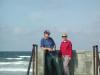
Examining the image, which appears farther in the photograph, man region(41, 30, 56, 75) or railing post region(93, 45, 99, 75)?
railing post region(93, 45, 99, 75)

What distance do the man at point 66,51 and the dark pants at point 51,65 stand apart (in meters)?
0.23

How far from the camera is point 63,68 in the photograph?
14.5m

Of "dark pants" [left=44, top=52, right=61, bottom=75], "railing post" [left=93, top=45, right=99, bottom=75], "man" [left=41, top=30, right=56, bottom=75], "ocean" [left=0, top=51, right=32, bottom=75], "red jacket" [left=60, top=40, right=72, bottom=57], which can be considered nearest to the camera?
"man" [left=41, top=30, right=56, bottom=75]

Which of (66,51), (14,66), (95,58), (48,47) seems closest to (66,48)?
(66,51)

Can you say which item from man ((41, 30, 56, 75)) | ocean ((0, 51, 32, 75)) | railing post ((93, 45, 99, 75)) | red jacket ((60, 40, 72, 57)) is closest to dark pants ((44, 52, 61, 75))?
man ((41, 30, 56, 75))

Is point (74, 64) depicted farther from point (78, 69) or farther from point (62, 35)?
point (62, 35)

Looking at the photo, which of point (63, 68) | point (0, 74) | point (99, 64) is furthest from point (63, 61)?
point (0, 74)

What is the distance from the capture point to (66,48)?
47.1ft

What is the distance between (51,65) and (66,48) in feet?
2.44

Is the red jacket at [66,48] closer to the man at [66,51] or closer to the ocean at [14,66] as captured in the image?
the man at [66,51]

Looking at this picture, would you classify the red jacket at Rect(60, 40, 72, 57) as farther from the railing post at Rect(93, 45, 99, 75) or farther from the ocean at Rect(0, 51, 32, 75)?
the ocean at Rect(0, 51, 32, 75)

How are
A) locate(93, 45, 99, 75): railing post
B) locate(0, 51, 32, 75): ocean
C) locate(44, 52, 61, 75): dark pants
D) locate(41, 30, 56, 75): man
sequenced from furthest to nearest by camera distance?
locate(0, 51, 32, 75): ocean → locate(93, 45, 99, 75): railing post → locate(44, 52, 61, 75): dark pants → locate(41, 30, 56, 75): man

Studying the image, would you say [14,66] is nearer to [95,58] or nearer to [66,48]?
[95,58]

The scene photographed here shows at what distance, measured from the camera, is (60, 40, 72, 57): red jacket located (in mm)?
14319
